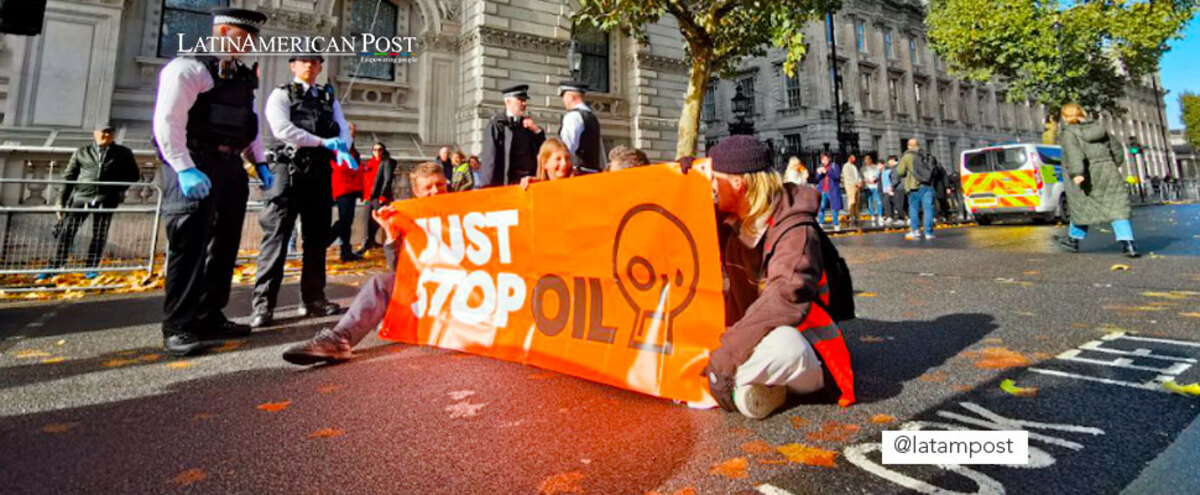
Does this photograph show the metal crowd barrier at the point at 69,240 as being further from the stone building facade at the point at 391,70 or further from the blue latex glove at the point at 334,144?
the stone building facade at the point at 391,70

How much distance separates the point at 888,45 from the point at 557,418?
140ft

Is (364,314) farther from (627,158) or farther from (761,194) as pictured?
(761,194)

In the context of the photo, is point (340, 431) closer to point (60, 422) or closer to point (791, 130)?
point (60, 422)

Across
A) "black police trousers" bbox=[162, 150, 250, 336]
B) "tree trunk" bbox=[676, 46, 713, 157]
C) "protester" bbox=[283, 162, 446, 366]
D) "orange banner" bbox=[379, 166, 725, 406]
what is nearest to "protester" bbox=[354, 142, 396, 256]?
"black police trousers" bbox=[162, 150, 250, 336]

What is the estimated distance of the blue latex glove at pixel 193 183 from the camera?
10.2 ft

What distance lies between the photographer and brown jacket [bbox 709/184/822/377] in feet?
6.24

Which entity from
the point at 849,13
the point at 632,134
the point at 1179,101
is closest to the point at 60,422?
the point at 632,134

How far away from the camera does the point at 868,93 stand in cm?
3497

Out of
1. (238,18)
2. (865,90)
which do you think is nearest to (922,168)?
(238,18)

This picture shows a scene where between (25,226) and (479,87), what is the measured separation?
10.0m

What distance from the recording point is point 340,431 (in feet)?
6.45

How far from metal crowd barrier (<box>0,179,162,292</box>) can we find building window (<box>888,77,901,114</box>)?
3968cm

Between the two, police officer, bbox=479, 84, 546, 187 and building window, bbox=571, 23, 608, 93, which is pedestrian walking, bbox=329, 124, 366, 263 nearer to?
police officer, bbox=479, 84, 546, 187

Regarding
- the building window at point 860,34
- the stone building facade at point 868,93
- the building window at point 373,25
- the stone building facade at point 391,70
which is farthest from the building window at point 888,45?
the building window at point 373,25
